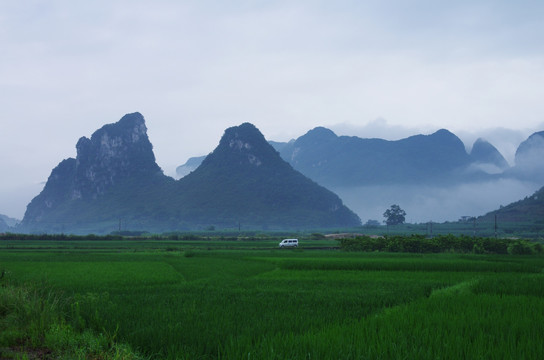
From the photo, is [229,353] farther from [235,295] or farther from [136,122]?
[136,122]

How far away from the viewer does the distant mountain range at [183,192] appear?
159 metres

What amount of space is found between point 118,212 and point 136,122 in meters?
46.5

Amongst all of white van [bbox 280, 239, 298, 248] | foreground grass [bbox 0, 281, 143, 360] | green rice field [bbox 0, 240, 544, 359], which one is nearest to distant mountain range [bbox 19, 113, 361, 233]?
white van [bbox 280, 239, 298, 248]

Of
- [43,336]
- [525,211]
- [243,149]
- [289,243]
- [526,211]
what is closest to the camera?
[43,336]

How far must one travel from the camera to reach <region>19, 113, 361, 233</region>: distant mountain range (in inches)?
6245

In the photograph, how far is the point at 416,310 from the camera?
9.01 meters

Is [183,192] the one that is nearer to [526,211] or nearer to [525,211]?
[525,211]

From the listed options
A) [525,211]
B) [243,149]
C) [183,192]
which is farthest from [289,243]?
[243,149]

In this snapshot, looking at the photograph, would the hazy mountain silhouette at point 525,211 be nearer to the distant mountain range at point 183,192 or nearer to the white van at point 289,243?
the distant mountain range at point 183,192

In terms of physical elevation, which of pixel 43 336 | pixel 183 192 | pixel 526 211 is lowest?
pixel 43 336

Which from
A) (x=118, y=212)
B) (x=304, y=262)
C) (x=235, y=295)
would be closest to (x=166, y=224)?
(x=118, y=212)

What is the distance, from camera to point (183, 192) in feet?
558

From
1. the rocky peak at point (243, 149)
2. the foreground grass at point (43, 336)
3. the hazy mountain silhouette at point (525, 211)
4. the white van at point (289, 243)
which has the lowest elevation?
the white van at point (289, 243)

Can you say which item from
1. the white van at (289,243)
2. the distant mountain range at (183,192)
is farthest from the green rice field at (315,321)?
the distant mountain range at (183,192)
